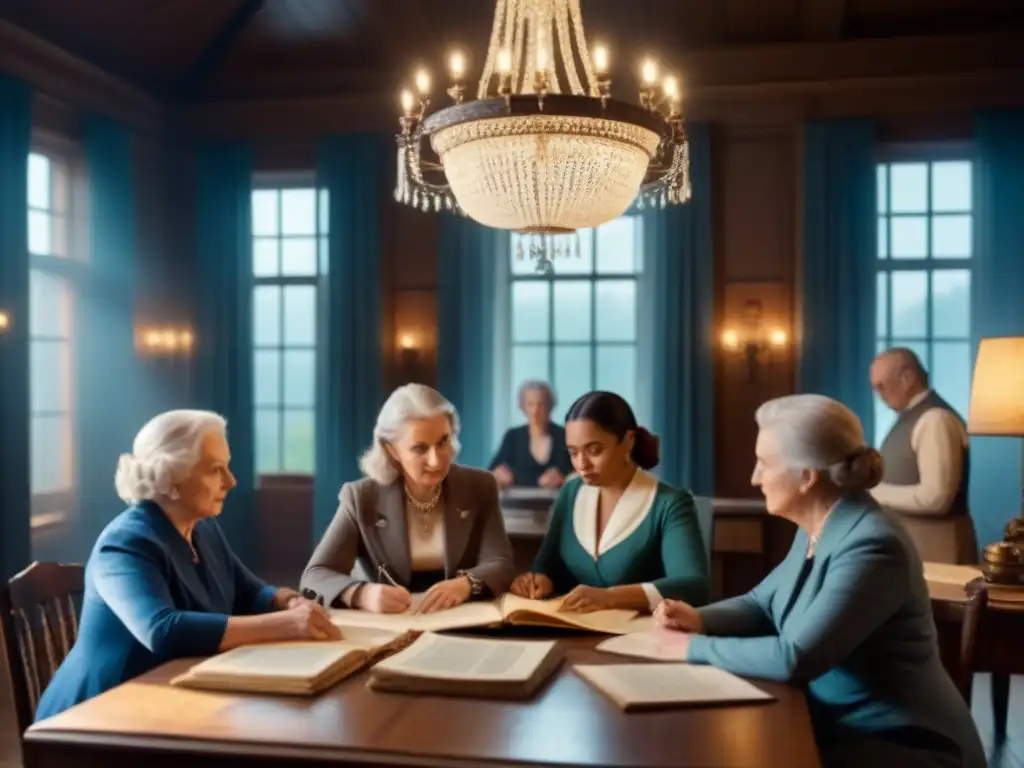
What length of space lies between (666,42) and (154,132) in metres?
4.37

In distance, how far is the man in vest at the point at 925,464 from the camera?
477 centimetres

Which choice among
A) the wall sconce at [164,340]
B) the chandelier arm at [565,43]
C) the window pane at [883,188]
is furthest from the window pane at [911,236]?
the wall sconce at [164,340]

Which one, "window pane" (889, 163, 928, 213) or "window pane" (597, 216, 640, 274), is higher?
"window pane" (889, 163, 928, 213)

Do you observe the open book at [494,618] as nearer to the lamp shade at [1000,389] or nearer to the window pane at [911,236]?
the lamp shade at [1000,389]

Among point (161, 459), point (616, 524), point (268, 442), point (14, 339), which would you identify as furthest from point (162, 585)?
point (268, 442)

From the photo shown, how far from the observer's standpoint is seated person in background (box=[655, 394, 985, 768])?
2.23 meters

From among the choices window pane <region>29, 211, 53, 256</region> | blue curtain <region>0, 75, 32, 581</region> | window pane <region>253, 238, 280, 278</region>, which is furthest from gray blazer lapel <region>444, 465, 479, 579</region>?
window pane <region>253, 238, 280, 278</region>

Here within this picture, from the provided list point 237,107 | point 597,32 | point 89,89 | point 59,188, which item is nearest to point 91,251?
point 59,188

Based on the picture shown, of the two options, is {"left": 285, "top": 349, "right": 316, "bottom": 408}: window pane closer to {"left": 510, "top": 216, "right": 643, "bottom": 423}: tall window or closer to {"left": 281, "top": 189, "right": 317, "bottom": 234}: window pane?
{"left": 281, "top": 189, "right": 317, "bottom": 234}: window pane

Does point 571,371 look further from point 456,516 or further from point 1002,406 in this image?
point 456,516

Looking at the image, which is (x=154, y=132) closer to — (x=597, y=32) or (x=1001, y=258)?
(x=597, y=32)

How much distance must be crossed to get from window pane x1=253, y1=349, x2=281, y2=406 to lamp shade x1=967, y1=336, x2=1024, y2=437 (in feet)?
21.4

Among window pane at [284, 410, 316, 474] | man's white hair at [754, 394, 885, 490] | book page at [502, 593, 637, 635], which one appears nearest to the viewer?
man's white hair at [754, 394, 885, 490]

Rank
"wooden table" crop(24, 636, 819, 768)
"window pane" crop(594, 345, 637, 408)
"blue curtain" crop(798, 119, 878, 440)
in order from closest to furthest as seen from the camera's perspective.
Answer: "wooden table" crop(24, 636, 819, 768) < "blue curtain" crop(798, 119, 878, 440) < "window pane" crop(594, 345, 637, 408)
